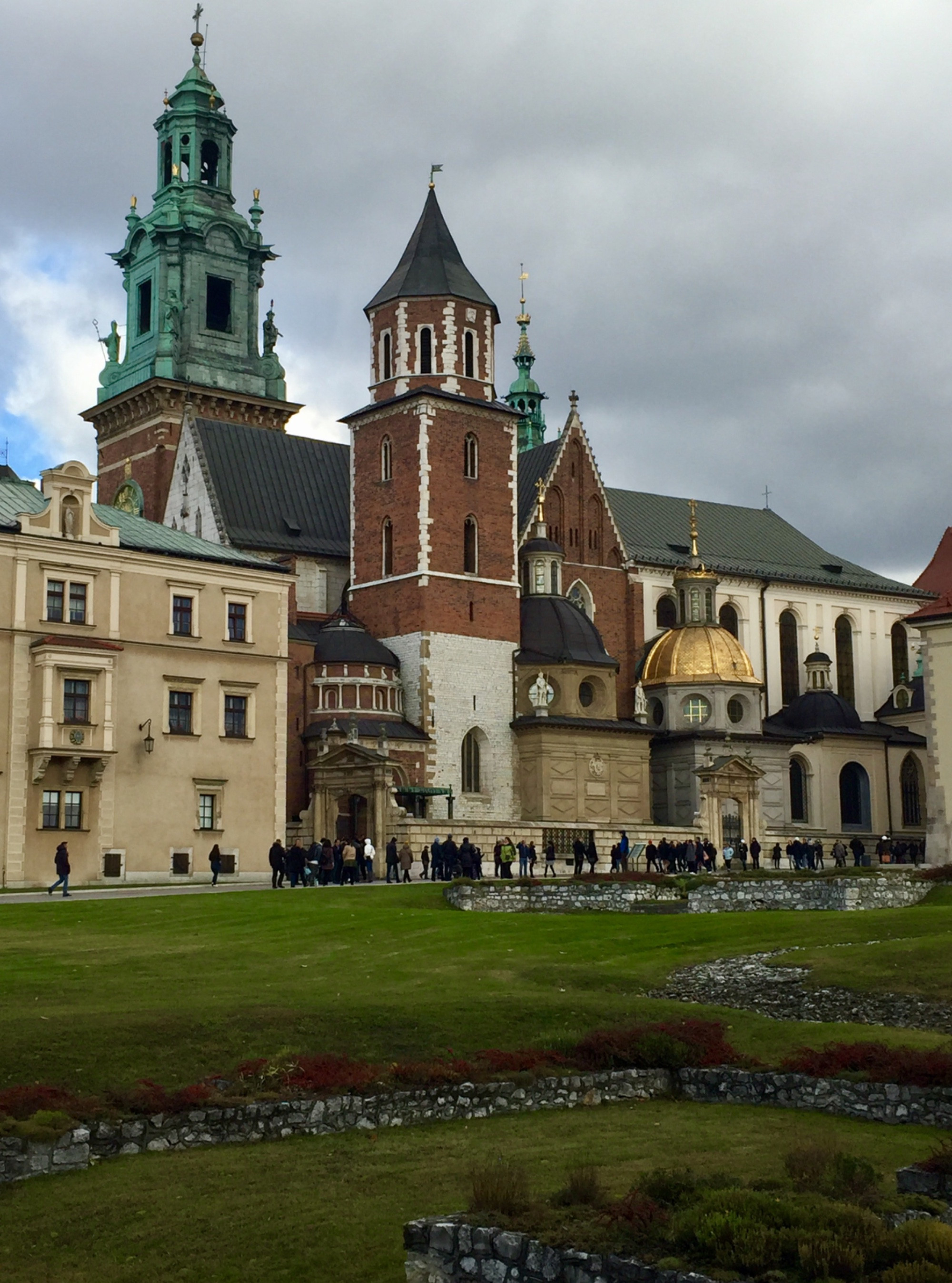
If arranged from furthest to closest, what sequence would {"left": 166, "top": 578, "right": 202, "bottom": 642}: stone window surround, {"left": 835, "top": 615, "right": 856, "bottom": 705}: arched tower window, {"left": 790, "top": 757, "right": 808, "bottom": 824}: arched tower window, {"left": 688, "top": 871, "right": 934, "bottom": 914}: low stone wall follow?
{"left": 835, "top": 615, "right": 856, "bottom": 705}: arched tower window, {"left": 790, "top": 757, "right": 808, "bottom": 824}: arched tower window, {"left": 166, "top": 578, "right": 202, "bottom": 642}: stone window surround, {"left": 688, "top": 871, "right": 934, "bottom": 914}: low stone wall

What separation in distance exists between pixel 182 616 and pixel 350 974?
93.1 ft

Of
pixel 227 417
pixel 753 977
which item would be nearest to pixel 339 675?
pixel 227 417

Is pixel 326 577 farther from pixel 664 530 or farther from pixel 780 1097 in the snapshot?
pixel 780 1097

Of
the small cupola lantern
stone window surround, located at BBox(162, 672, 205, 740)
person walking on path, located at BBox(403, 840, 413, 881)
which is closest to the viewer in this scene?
person walking on path, located at BBox(403, 840, 413, 881)

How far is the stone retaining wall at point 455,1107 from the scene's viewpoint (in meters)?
18.3

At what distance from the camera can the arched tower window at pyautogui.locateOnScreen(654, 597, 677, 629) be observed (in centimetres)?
8888

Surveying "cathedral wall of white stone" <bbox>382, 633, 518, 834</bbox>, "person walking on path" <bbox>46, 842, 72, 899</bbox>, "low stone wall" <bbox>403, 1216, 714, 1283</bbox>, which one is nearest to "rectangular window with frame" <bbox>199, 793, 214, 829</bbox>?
"person walking on path" <bbox>46, 842, 72, 899</bbox>

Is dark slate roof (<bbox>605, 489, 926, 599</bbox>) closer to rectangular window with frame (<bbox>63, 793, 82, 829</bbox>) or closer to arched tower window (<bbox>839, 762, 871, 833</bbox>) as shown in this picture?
arched tower window (<bbox>839, 762, 871, 833</bbox>)

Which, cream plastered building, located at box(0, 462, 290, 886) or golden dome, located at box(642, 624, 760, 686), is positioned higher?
golden dome, located at box(642, 624, 760, 686)

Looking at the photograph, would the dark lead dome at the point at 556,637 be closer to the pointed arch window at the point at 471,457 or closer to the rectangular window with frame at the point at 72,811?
the pointed arch window at the point at 471,457

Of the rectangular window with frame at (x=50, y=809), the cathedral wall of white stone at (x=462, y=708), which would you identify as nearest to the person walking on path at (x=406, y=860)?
the rectangular window with frame at (x=50, y=809)

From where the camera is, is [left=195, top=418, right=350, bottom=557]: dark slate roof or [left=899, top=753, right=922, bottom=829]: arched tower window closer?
[left=195, top=418, right=350, bottom=557]: dark slate roof

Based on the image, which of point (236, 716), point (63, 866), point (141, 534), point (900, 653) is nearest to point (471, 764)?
point (236, 716)

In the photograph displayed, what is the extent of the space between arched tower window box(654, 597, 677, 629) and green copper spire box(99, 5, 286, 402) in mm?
23293
